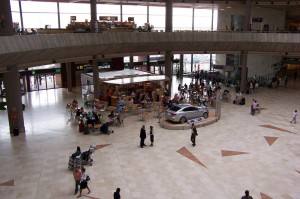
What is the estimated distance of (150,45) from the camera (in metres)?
29.9

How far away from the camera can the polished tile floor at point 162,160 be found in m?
14.3

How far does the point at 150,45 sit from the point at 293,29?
49.4 feet

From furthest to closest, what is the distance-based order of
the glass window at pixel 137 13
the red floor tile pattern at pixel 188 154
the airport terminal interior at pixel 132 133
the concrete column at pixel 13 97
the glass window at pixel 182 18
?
the glass window at pixel 182 18 → the glass window at pixel 137 13 → the concrete column at pixel 13 97 → the red floor tile pattern at pixel 188 154 → the airport terminal interior at pixel 132 133

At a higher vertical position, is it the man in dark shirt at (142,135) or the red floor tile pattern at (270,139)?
the man in dark shirt at (142,135)

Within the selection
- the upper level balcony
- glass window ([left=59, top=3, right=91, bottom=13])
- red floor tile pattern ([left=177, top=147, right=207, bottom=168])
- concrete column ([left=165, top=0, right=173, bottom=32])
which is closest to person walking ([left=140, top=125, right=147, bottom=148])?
red floor tile pattern ([left=177, top=147, right=207, bottom=168])

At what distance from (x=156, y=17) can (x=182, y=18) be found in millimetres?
4739

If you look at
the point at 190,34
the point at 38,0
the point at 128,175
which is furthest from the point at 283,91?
the point at 38,0

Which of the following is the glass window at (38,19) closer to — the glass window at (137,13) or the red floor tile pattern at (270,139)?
the glass window at (137,13)

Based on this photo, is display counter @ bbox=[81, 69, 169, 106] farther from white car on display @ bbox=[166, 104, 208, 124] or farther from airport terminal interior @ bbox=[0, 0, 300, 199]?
white car on display @ bbox=[166, 104, 208, 124]

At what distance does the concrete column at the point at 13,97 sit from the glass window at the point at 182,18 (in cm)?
2993

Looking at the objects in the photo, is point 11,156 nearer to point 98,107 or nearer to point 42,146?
point 42,146

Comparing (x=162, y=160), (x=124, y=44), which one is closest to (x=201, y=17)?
(x=124, y=44)

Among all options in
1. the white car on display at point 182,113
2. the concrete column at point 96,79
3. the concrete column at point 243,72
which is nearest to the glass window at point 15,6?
the concrete column at point 96,79

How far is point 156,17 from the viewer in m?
45.1
